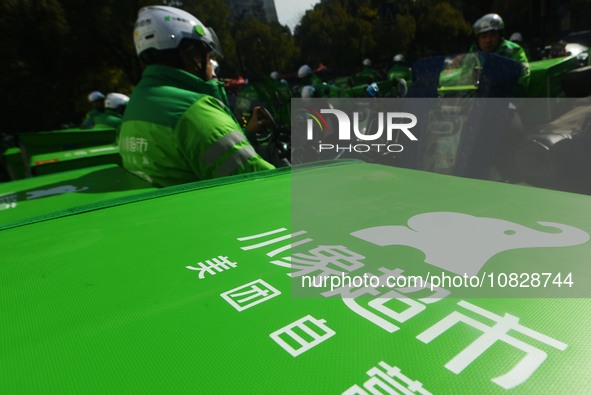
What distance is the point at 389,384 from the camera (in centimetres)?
52

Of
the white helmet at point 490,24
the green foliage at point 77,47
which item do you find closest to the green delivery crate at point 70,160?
the green foliage at point 77,47

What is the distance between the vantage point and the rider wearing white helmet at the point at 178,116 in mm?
2031

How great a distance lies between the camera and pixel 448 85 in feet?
12.2

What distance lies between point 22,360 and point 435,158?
12.0 feet

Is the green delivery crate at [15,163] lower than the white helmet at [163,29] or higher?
lower

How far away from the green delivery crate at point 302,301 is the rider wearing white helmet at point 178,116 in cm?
82

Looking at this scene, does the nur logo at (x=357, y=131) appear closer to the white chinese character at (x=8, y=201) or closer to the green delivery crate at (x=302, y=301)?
the white chinese character at (x=8, y=201)

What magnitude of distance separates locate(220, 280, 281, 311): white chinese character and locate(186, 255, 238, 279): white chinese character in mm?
102

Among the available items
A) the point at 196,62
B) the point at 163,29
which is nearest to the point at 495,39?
the point at 196,62

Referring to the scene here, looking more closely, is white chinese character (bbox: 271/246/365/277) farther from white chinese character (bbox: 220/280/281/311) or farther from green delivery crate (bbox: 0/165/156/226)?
green delivery crate (bbox: 0/165/156/226)

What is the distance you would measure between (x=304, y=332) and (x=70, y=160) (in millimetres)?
3636

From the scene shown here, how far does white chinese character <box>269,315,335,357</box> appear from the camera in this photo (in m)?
0.59

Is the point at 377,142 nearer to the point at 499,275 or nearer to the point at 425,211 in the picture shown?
the point at 425,211

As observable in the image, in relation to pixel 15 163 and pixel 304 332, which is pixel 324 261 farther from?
pixel 15 163
